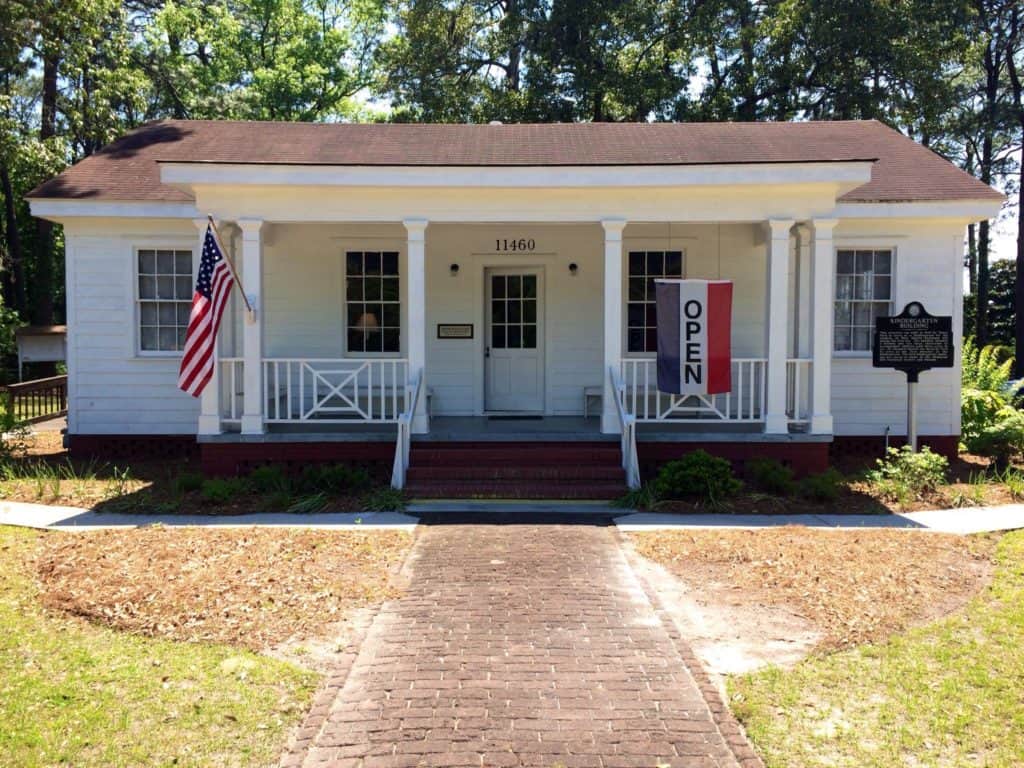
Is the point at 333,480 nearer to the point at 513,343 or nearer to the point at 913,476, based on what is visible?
the point at 513,343

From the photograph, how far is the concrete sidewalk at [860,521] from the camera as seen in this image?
29.1 feet

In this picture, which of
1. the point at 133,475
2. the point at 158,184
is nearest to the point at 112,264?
the point at 158,184

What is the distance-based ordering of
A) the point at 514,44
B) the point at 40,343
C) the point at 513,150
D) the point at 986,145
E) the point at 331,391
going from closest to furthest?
the point at 331,391 < the point at 513,150 < the point at 40,343 < the point at 514,44 < the point at 986,145

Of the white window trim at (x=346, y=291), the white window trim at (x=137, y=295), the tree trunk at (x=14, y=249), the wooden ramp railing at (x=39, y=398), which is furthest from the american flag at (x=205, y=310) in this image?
the tree trunk at (x=14, y=249)

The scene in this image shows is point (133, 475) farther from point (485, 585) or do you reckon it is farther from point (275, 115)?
point (275, 115)

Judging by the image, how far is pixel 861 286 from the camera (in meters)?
12.8

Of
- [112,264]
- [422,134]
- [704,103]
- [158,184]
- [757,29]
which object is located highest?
[757,29]

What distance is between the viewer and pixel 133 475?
1173 cm

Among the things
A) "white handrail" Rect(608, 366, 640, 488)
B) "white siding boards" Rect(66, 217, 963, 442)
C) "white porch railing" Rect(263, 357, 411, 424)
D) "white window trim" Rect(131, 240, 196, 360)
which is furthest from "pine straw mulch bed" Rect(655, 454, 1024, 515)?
"white window trim" Rect(131, 240, 196, 360)

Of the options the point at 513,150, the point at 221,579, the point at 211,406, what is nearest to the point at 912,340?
the point at 513,150

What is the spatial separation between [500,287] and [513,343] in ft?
2.89

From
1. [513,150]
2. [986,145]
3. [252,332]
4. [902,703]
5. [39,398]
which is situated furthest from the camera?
[986,145]

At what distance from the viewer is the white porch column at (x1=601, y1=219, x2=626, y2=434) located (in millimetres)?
10914

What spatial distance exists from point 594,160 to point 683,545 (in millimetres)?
5777
